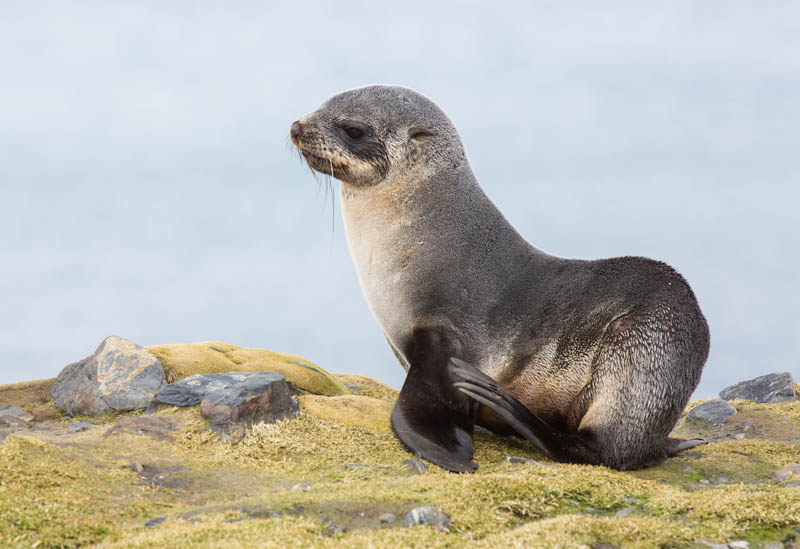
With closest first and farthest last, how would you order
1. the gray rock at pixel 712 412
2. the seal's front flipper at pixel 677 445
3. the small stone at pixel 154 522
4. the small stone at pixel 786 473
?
the small stone at pixel 154 522 < the small stone at pixel 786 473 < the seal's front flipper at pixel 677 445 < the gray rock at pixel 712 412

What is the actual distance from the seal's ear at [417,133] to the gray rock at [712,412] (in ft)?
22.0

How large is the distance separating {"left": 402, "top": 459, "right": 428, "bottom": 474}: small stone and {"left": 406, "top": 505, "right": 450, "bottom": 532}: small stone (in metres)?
1.57

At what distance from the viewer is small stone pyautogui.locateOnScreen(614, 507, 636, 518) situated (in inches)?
219

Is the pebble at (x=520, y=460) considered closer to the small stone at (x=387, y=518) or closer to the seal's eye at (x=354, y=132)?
the small stone at (x=387, y=518)

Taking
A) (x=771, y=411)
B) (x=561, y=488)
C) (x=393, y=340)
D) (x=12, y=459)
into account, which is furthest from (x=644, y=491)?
(x=771, y=411)

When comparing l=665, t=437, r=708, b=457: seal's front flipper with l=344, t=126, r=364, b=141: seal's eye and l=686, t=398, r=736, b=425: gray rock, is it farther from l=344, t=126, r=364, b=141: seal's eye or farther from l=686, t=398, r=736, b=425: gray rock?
l=344, t=126, r=364, b=141: seal's eye

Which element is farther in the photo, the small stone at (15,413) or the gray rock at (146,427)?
the small stone at (15,413)

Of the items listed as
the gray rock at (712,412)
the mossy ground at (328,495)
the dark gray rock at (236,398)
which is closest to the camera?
the mossy ground at (328,495)

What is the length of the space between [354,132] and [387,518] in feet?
16.0

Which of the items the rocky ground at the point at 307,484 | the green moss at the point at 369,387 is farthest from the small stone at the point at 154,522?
the green moss at the point at 369,387

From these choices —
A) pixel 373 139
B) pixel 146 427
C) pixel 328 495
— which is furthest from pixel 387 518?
pixel 373 139

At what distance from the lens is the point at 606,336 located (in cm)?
758

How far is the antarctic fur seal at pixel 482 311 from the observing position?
23.7ft

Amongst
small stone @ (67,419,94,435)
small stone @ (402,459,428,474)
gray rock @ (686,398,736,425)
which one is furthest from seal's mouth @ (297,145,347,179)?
gray rock @ (686,398,736,425)
